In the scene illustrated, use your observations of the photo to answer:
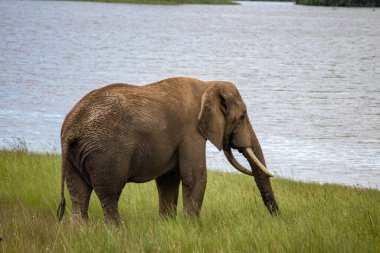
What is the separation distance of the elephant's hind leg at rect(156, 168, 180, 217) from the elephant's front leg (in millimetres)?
433

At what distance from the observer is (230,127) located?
10.5 metres

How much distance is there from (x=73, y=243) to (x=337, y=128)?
66.4 feet

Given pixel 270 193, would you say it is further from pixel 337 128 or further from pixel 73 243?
pixel 337 128

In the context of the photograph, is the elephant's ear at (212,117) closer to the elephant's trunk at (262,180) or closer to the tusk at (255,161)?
the tusk at (255,161)

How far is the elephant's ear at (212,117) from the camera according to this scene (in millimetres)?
10055

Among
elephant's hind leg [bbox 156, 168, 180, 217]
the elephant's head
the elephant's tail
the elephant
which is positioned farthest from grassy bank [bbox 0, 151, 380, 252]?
the elephant's head

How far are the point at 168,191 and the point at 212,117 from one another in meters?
1.09

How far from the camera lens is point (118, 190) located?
371 inches

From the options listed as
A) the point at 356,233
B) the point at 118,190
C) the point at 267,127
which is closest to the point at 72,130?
the point at 118,190

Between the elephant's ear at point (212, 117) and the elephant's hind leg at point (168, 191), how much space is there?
72 centimetres

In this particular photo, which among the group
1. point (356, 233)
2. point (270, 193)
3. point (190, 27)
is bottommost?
point (190, 27)

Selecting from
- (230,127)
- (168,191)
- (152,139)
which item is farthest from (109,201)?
(230,127)

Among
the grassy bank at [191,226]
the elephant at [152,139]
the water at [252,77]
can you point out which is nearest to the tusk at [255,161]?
the elephant at [152,139]

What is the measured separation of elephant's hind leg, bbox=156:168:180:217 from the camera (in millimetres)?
10547
